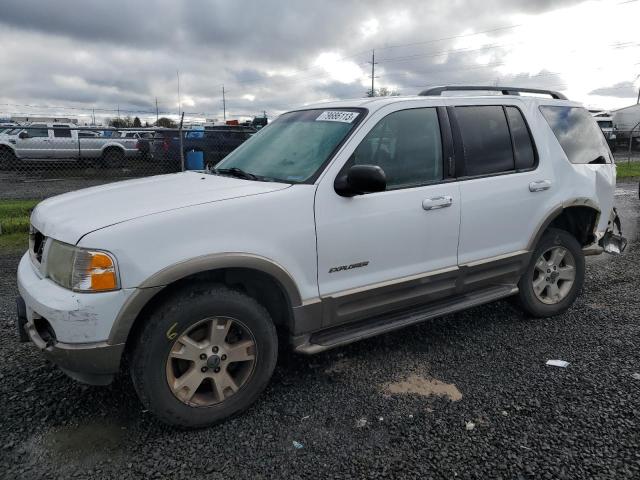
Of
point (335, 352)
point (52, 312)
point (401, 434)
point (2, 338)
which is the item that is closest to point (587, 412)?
point (401, 434)

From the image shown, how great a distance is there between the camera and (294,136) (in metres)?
3.69

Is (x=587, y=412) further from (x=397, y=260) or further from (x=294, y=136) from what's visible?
(x=294, y=136)

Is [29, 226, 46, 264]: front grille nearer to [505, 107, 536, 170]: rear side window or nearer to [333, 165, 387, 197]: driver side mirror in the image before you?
[333, 165, 387, 197]: driver side mirror

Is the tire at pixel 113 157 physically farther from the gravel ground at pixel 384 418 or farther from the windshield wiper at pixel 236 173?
the windshield wiper at pixel 236 173

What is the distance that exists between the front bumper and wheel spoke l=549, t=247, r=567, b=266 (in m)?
3.52

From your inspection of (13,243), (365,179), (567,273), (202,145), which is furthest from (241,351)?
(202,145)

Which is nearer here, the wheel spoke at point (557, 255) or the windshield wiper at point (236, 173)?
the windshield wiper at point (236, 173)

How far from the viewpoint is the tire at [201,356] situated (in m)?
2.65

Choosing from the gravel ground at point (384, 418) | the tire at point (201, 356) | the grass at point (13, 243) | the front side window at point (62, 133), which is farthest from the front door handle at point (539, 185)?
the front side window at point (62, 133)

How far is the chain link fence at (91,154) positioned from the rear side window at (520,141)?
10002 mm

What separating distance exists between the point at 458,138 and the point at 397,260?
3.56 ft

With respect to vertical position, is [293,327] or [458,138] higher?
[458,138]

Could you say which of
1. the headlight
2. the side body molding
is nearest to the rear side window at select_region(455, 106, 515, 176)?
the side body molding

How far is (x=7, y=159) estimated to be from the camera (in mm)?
17234
